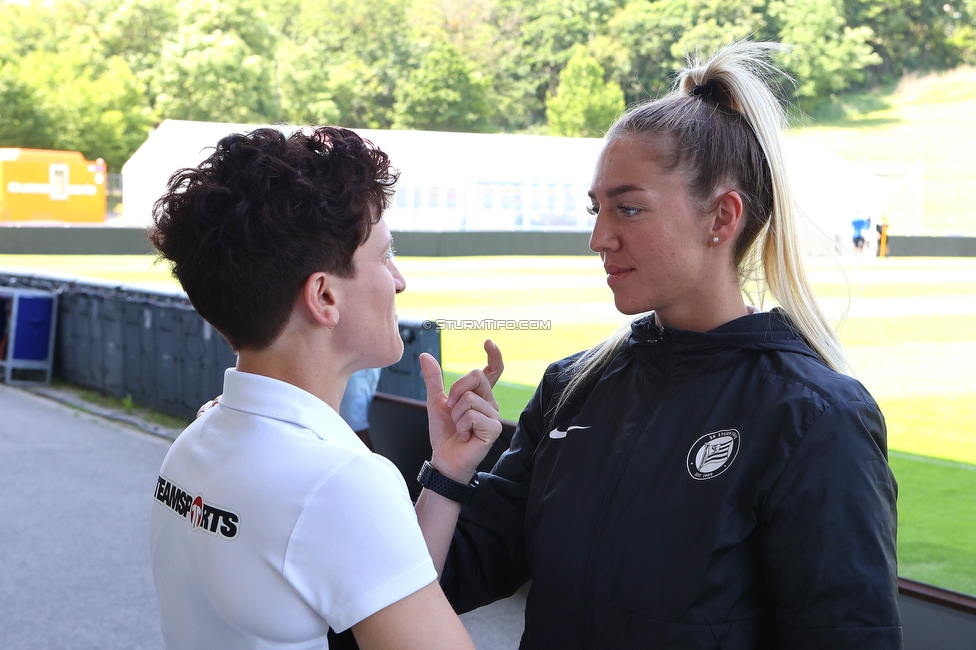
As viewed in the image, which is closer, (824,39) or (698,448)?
(698,448)

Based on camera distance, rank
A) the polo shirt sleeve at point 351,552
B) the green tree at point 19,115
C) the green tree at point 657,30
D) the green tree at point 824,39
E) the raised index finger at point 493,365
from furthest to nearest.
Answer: the green tree at point 824,39 → the green tree at point 657,30 → the green tree at point 19,115 → the raised index finger at point 493,365 → the polo shirt sleeve at point 351,552

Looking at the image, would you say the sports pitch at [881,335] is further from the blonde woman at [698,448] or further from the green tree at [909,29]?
the green tree at [909,29]

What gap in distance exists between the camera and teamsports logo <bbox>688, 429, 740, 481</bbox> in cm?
160

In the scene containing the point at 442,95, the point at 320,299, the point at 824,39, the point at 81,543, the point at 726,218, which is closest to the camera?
the point at 320,299

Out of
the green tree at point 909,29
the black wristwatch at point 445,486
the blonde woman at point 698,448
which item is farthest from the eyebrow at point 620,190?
the green tree at point 909,29

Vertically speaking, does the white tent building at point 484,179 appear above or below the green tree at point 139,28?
below

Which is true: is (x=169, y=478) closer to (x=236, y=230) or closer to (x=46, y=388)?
(x=236, y=230)

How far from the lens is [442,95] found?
7281 cm

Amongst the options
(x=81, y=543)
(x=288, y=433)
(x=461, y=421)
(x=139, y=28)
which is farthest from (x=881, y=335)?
(x=139, y=28)

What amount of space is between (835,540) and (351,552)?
30.0 inches

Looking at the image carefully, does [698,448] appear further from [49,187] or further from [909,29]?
[909,29]

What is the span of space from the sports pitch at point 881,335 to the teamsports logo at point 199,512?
1.48 ft

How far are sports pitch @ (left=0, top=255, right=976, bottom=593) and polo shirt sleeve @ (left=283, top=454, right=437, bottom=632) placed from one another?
699 millimetres

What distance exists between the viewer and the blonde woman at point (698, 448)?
1.48 m
